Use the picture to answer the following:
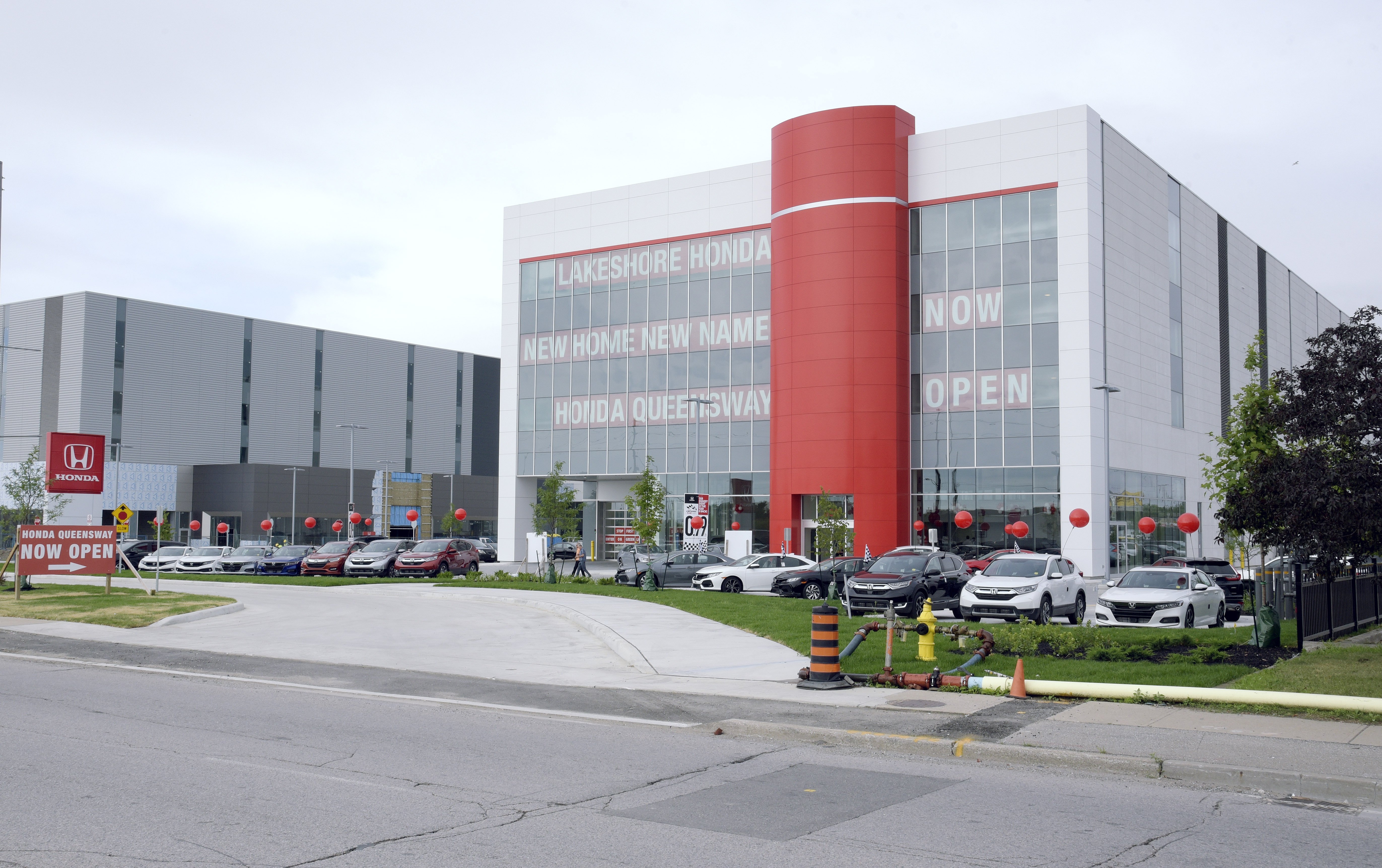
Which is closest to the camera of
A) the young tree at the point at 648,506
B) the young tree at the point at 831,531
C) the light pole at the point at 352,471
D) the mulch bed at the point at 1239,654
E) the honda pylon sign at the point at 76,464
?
the mulch bed at the point at 1239,654

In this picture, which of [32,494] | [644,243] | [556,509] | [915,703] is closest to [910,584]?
[915,703]

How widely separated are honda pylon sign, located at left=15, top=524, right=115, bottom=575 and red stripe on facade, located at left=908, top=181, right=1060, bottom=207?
1396 inches

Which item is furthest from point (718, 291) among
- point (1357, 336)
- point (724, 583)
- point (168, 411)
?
point (168, 411)

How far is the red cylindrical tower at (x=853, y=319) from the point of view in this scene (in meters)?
48.5

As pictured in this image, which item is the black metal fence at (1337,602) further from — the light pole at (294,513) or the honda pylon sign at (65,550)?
the light pole at (294,513)

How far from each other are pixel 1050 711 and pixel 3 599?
94.7 ft

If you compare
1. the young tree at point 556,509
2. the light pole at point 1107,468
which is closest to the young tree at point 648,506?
the young tree at point 556,509

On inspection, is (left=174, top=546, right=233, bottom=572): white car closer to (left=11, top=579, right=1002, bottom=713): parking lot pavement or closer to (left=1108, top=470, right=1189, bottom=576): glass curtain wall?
(left=11, top=579, right=1002, bottom=713): parking lot pavement

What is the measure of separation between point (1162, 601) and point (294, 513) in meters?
82.2

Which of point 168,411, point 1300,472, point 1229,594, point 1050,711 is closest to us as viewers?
point 1050,711

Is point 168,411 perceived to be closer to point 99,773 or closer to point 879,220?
point 879,220

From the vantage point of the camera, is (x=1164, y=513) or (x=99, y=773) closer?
(x=99, y=773)

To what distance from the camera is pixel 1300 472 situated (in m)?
Answer: 14.7

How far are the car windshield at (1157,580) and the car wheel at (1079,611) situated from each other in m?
1.17
